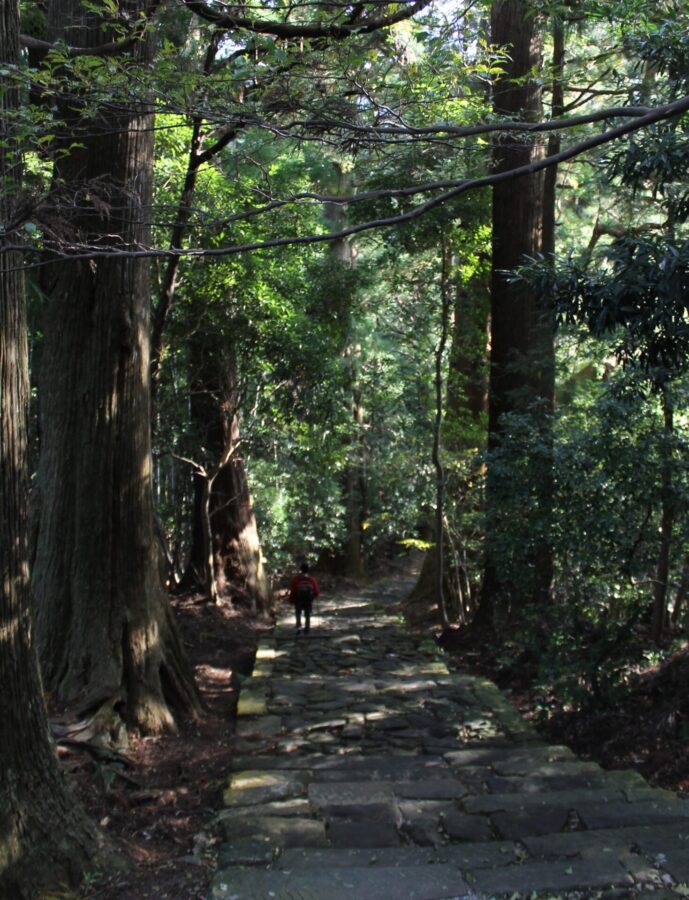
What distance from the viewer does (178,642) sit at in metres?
8.29

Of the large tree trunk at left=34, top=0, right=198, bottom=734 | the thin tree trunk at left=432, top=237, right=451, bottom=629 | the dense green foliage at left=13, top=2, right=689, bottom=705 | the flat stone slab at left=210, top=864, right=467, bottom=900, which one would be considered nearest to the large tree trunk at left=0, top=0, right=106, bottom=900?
the dense green foliage at left=13, top=2, right=689, bottom=705

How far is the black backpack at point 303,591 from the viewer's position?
13.0m

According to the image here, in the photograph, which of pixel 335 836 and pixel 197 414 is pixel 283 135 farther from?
pixel 197 414

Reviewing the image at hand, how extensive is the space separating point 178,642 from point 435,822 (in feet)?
12.0

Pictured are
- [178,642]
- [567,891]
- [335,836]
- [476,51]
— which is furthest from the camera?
[178,642]

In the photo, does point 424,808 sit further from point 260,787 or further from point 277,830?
point 260,787

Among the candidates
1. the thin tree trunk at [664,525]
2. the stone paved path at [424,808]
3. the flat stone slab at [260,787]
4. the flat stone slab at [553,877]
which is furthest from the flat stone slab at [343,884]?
the thin tree trunk at [664,525]

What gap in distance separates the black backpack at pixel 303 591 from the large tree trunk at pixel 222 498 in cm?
220

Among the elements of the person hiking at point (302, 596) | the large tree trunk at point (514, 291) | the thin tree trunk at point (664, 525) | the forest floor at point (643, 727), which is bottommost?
the forest floor at point (643, 727)

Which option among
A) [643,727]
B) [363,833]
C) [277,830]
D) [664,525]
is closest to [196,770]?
[277,830]

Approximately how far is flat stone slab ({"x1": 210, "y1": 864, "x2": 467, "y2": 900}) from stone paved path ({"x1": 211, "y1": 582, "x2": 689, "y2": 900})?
1 cm

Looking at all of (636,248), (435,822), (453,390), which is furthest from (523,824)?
(453,390)

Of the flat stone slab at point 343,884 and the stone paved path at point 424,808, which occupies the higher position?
the flat stone slab at point 343,884

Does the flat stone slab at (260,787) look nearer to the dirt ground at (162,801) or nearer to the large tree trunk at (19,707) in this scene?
the dirt ground at (162,801)
